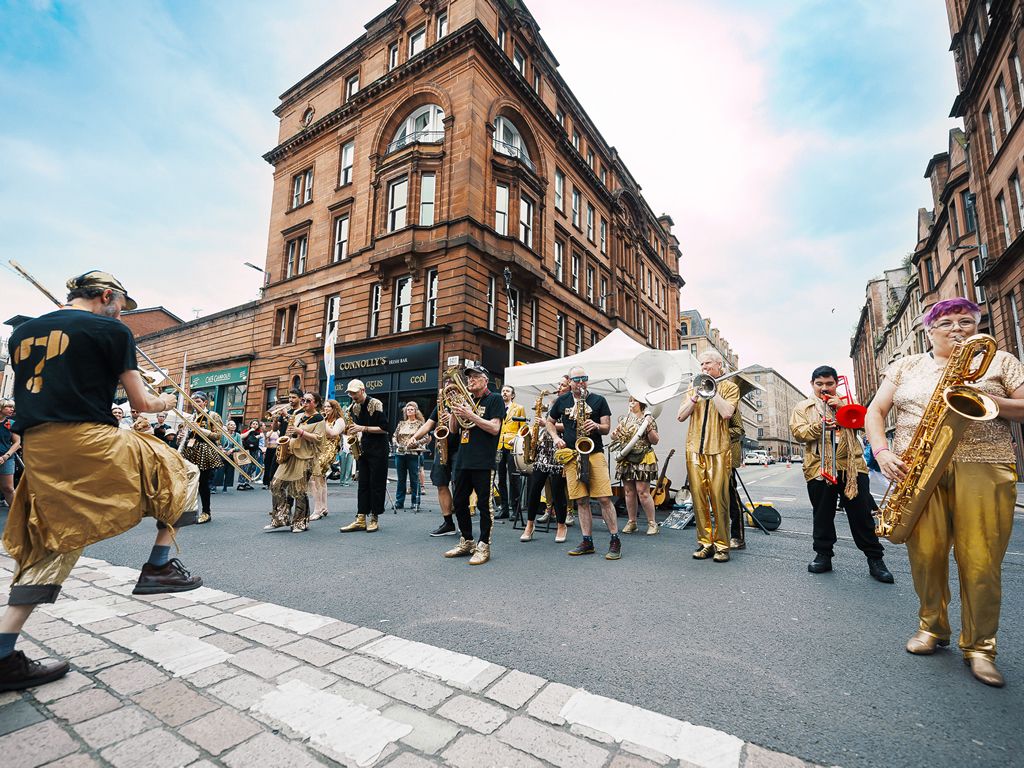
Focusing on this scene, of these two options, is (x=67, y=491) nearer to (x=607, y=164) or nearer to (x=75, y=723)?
(x=75, y=723)

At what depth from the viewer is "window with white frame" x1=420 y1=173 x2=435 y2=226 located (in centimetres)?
2023

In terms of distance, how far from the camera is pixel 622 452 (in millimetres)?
6984

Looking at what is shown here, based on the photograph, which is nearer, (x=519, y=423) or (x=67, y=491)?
(x=67, y=491)

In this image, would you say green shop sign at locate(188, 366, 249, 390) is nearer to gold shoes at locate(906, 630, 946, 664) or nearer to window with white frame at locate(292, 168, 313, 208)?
window with white frame at locate(292, 168, 313, 208)

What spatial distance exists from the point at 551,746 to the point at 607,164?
3372cm

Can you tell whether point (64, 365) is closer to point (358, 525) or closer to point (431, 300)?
point (358, 525)

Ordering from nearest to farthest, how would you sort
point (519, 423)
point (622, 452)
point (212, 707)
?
point (212, 707)
point (622, 452)
point (519, 423)

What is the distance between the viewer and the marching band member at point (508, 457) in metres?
8.09

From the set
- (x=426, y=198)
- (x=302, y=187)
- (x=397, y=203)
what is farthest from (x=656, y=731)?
(x=302, y=187)

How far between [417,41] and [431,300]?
41.3ft

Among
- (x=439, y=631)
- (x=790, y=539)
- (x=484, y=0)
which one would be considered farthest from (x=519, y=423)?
(x=484, y=0)

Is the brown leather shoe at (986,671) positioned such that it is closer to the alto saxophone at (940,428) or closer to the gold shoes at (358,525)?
the alto saxophone at (940,428)

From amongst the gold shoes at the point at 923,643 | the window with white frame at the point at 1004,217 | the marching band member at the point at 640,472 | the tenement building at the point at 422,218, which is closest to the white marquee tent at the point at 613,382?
the marching band member at the point at 640,472

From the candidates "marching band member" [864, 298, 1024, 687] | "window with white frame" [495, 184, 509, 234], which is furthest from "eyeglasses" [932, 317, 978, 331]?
"window with white frame" [495, 184, 509, 234]
